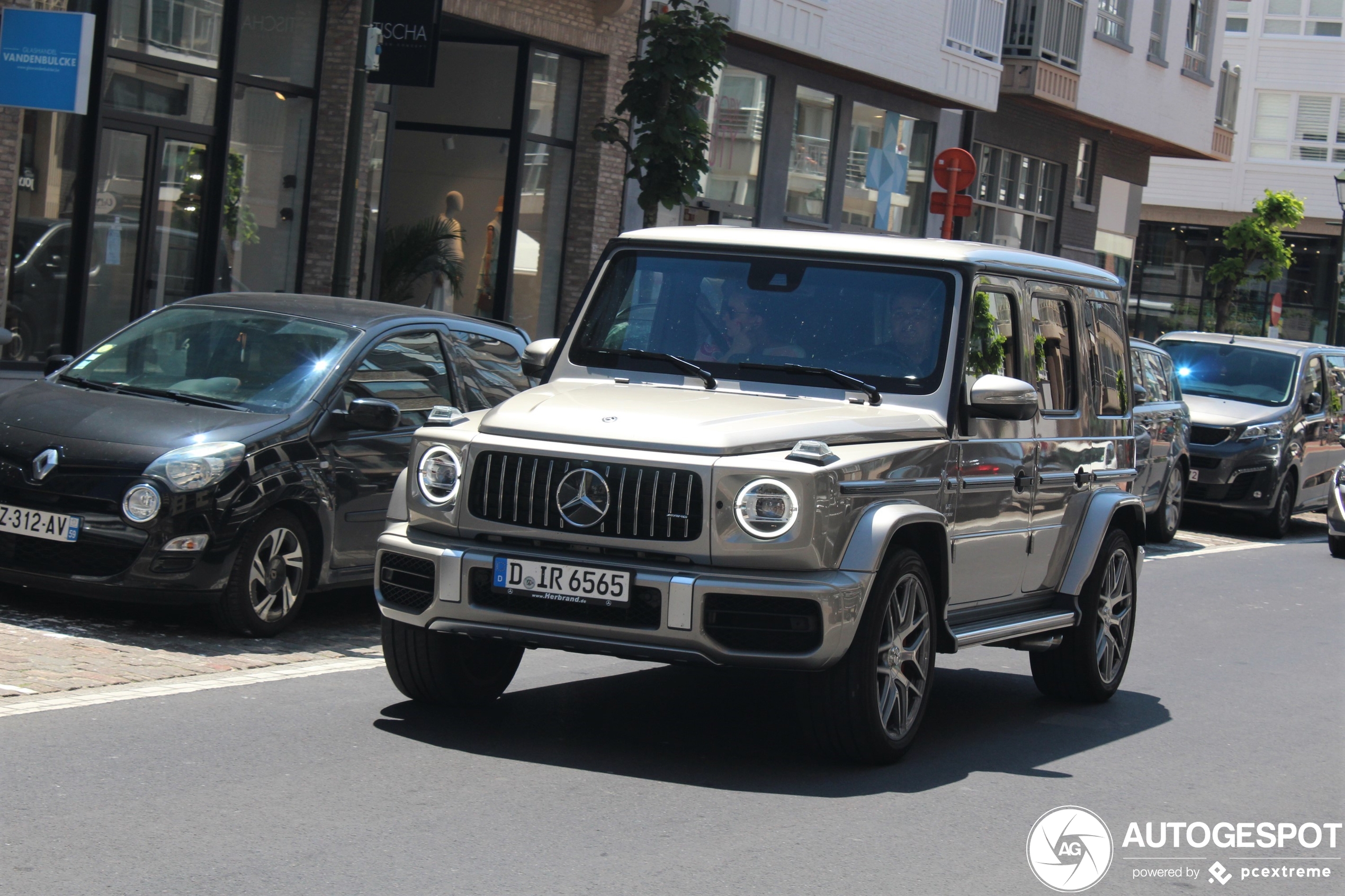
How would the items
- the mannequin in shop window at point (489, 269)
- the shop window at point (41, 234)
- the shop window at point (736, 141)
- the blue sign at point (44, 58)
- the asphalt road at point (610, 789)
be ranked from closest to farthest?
1. the asphalt road at point (610, 789)
2. the blue sign at point (44, 58)
3. the shop window at point (41, 234)
4. the mannequin in shop window at point (489, 269)
5. the shop window at point (736, 141)

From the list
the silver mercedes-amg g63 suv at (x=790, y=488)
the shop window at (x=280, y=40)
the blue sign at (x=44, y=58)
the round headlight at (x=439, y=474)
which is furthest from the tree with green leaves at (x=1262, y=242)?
the round headlight at (x=439, y=474)

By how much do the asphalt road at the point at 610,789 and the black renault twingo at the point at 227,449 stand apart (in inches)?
39.5

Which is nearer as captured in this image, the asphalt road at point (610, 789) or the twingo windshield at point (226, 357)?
the asphalt road at point (610, 789)

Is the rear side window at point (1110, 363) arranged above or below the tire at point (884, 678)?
above

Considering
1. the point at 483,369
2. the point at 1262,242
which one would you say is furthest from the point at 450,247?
the point at 1262,242

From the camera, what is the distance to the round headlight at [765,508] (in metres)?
6.33

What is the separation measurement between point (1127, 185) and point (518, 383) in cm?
3163

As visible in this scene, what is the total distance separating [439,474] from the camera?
6.78 meters

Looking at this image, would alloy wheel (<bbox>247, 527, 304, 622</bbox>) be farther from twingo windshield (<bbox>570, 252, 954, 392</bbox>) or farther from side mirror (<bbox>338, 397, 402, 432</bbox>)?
twingo windshield (<bbox>570, 252, 954, 392</bbox>)

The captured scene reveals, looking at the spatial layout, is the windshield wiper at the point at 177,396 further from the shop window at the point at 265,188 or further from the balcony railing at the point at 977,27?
the balcony railing at the point at 977,27

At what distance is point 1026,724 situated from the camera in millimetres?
8352

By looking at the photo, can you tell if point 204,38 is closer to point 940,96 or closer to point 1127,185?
point 940,96

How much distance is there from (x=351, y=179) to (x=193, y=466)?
6.59 metres

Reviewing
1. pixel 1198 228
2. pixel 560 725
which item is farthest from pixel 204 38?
pixel 1198 228
